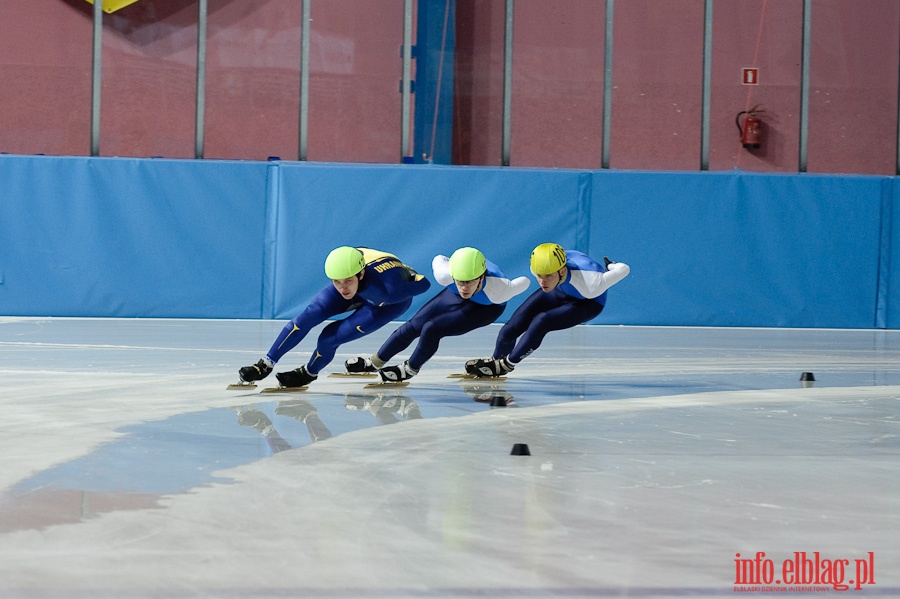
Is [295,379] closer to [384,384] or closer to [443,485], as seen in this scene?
[384,384]

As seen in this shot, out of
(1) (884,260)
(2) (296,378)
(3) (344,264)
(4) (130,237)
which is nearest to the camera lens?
(3) (344,264)

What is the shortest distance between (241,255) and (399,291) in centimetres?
554

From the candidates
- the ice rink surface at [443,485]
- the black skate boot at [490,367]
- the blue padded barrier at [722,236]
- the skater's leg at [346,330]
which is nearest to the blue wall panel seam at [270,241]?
the blue padded barrier at [722,236]

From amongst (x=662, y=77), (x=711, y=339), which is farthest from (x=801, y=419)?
(x=662, y=77)

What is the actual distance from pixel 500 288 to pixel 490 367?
53 centimetres

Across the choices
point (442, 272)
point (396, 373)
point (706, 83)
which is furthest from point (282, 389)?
point (706, 83)

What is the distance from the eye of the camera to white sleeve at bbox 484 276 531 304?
21.2ft

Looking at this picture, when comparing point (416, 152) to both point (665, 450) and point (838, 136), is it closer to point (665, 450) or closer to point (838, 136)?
point (838, 136)

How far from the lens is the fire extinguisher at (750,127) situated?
13297mm

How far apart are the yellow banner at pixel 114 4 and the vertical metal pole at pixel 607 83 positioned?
5555 mm

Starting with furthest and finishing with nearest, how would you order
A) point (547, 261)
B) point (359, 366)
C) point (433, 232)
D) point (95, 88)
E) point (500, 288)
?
point (95, 88) → point (433, 232) → point (359, 366) → point (500, 288) → point (547, 261)

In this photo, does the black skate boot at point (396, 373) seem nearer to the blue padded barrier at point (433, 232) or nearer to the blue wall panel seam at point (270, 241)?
the blue padded barrier at point (433, 232)

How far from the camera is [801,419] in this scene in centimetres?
529

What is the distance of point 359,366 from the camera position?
6.66 m
